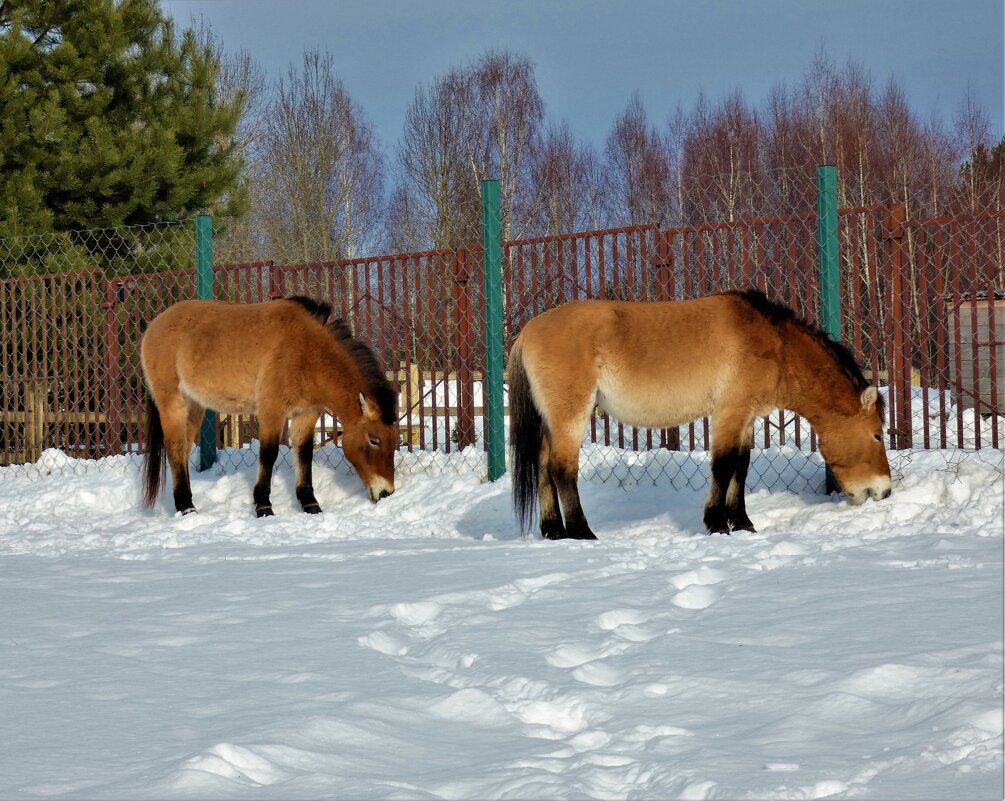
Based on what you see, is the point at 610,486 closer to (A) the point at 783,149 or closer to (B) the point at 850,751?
(B) the point at 850,751

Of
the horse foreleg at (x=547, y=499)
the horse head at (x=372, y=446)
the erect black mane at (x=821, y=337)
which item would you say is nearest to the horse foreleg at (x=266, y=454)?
the horse head at (x=372, y=446)

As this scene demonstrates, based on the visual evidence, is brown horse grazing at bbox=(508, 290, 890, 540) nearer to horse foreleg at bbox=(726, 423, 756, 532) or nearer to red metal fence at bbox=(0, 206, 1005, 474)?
horse foreleg at bbox=(726, 423, 756, 532)

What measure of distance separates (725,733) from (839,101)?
38.4 m

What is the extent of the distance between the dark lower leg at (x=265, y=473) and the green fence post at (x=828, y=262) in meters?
4.39

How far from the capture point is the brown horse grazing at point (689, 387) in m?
7.57

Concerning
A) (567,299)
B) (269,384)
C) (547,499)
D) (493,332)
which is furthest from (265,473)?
(547,499)

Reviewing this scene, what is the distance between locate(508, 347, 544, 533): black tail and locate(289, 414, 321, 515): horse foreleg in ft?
8.66

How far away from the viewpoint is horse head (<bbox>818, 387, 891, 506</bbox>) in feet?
25.1

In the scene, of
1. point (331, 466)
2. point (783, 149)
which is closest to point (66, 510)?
point (331, 466)

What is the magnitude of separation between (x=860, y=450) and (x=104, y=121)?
12606 millimetres

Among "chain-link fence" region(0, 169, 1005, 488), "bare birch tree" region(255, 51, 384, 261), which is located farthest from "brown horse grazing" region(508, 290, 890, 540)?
"bare birch tree" region(255, 51, 384, 261)

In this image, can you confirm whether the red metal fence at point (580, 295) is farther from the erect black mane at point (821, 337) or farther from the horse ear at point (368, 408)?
the horse ear at point (368, 408)

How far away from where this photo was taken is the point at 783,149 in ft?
121

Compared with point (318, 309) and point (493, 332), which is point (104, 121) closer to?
point (318, 309)
